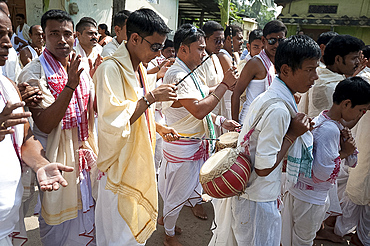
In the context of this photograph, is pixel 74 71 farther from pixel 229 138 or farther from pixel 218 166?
pixel 229 138

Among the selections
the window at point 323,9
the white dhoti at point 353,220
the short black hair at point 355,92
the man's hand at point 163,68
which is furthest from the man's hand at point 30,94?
the window at point 323,9

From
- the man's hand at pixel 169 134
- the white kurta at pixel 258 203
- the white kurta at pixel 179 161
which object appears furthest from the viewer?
the white kurta at pixel 179 161

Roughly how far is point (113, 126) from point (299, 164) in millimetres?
1362

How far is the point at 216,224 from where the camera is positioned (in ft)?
8.18

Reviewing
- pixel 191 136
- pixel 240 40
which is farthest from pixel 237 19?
pixel 191 136

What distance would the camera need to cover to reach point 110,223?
2.40 meters

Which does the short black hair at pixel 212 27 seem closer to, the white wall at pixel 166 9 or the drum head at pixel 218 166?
the drum head at pixel 218 166

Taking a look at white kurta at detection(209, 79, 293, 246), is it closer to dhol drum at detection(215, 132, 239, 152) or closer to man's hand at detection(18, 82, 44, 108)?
dhol drum at detection(215, 132, 239, 152)

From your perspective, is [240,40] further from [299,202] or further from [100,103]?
[100,103]

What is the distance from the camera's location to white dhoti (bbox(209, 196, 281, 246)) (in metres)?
2.16

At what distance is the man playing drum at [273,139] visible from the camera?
78.4 inches

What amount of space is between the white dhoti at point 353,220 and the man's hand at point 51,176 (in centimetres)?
325

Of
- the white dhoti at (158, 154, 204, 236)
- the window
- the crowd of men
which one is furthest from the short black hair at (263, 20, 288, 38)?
the window

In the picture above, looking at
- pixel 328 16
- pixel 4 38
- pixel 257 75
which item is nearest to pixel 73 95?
pixel 4 38
